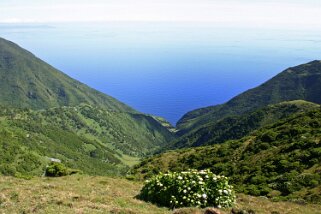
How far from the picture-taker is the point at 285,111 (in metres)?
197

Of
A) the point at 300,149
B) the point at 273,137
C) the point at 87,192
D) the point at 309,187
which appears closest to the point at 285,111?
the point at 273,137

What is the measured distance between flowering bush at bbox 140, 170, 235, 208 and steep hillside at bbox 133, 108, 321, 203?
15.4 meters

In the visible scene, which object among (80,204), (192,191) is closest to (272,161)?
(192,191)

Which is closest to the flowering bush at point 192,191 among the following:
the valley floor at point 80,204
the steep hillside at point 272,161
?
the valley floor at point 80,204

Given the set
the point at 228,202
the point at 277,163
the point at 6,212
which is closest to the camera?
the point at 6,212

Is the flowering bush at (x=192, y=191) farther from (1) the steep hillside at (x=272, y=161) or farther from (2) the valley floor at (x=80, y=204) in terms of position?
(1) the steep hillside at (x=272, y=161)

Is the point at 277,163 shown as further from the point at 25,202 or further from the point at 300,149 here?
the point at 25,202

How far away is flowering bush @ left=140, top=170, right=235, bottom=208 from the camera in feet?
74.2

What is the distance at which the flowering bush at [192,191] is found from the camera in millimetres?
22625

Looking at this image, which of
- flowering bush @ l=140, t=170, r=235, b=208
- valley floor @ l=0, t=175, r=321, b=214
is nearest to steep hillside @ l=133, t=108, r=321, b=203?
valley floor @ l=0, t=175, r=321, b=214

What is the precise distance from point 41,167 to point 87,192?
179811 mm

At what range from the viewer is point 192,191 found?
22.9m

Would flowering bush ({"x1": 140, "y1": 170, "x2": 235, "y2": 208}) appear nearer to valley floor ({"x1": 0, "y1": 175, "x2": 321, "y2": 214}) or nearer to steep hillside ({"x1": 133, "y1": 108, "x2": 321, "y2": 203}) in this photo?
valley floor ({"x1": 0, "y1": 175, "x2": 321, "y2": 214})

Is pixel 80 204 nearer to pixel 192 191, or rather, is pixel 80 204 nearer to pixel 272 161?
pixel 192 191
